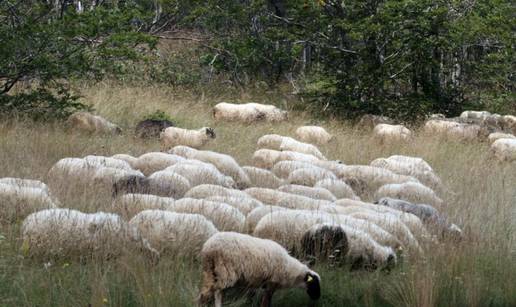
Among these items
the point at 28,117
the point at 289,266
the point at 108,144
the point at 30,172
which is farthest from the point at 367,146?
the point at 289,266

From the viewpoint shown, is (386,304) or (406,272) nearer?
(386,304)

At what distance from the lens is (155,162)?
10.3m

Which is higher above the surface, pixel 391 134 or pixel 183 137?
pixel 183 137

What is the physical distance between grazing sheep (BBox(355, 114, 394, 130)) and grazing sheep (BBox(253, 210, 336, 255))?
10.5 metres

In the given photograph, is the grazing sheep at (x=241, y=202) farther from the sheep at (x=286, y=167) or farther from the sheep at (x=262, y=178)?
the sheep at (x=286, y=167)

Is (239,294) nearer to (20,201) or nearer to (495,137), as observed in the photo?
(20,201)

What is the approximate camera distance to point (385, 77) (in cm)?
1853

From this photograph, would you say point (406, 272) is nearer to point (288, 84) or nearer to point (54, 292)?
point (54, 292)

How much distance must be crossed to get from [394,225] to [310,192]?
6.52 feet

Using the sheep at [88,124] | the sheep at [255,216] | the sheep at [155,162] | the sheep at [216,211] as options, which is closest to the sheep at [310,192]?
the sheep at [155,162]

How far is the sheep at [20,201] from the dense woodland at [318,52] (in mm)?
6010

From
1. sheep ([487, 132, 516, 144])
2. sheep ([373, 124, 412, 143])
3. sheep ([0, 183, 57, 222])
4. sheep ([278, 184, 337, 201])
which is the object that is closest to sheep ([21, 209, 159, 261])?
sheep ([0, 183, 57, 222])

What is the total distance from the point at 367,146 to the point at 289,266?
947 cm

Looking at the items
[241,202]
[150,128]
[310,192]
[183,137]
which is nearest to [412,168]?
[310,192]
